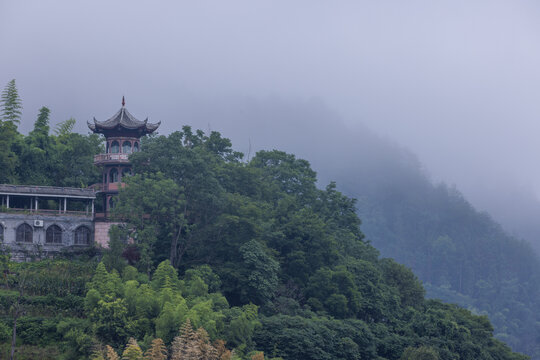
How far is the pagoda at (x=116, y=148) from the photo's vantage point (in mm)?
50406

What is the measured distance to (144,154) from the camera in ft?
156

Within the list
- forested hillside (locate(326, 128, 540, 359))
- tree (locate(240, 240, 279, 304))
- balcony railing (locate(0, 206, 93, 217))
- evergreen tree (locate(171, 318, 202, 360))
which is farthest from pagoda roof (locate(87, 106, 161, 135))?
forested hillside (locate(326, 128, 540, 359))

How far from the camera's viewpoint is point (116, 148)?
2034 inches

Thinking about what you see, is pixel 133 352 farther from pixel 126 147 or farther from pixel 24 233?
pixel 126 147

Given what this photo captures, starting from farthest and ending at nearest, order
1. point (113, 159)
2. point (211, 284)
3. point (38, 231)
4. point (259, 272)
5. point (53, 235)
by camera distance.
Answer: point (113, 159) < point (53, 235) < point (38, 231) < point (259, 272) < point (211, 284)

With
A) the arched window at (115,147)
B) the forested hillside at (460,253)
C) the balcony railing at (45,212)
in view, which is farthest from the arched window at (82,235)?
the forested hillside at (460,253)

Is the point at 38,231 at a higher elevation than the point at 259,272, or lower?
higher

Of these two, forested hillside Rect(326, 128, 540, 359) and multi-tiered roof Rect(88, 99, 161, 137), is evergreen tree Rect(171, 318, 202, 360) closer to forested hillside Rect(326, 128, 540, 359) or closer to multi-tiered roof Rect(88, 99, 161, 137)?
multi-tiered roof Rect(88, 99, 161, 137)

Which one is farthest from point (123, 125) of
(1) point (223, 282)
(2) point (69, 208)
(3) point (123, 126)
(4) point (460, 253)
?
(4) point (460, 253)

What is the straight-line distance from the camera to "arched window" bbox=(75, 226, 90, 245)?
48.5m

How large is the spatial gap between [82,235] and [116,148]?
6.45 meters

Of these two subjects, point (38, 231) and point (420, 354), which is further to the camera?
point (38, 231)

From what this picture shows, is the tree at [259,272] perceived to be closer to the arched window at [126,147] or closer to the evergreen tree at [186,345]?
the evergreen tree at [186,345]

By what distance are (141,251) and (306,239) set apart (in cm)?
1212
